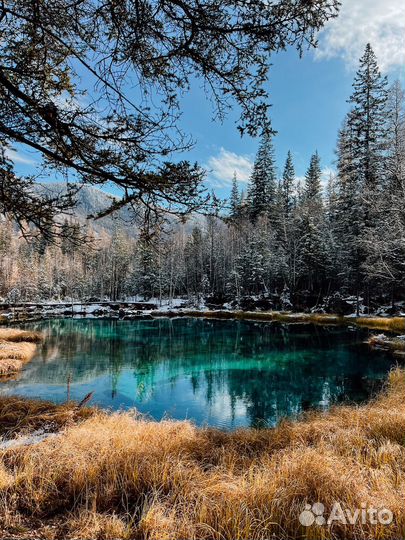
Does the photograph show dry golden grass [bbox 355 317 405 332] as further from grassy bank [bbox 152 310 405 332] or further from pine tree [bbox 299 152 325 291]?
pine tree [bbox 299 152 325 291]

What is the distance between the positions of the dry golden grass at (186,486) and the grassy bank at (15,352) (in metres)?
11.2

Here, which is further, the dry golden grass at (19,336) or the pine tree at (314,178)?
the pine tree at (314,178)

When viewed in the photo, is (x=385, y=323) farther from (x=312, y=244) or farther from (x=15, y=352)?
(x=15, y=352)

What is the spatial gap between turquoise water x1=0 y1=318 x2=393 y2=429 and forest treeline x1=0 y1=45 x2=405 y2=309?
4.68 m

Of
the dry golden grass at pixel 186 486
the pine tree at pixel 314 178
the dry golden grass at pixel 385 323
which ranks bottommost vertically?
the dry golden grass at pixel 385 323

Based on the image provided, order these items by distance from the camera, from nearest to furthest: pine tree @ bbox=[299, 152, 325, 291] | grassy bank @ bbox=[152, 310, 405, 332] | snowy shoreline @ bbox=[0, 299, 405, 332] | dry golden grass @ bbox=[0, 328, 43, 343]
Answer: dry golden grass @ bbox=[0, 328, 43, 343] < grassy bank @ bbox=[152, 310, 405, 332] < snowy shoreline @ bbox=[0, 299, 405, 332] < pine tree @ bbox=[299, 152, 325, 291]

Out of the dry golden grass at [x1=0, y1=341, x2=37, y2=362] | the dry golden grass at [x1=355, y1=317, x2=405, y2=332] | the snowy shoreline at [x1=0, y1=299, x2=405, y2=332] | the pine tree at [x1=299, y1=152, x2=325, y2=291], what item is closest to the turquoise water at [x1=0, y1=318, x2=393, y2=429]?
the dry golden grass at [x1=0, y1=341, x2=37, y2=362]

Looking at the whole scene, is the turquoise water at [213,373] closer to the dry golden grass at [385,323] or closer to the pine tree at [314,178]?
the dry golden grass at [385,323]

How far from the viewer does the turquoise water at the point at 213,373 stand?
10188mm

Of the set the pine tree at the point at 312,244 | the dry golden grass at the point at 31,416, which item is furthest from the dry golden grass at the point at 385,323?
the dry golden grass at the point at 31,416

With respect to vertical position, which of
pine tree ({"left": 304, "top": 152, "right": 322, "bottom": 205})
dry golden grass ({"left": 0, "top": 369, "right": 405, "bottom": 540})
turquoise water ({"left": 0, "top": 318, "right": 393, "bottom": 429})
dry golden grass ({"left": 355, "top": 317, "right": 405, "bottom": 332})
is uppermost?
pine tree ({"left": 304, "top": 152, "right": 322, "bottom": 205})

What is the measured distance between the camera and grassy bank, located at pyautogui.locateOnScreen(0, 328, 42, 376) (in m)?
13.7

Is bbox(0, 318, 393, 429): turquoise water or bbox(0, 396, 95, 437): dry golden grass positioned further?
bbox(0, 318, 393, 429): turquoise water

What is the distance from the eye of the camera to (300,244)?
117 ft
